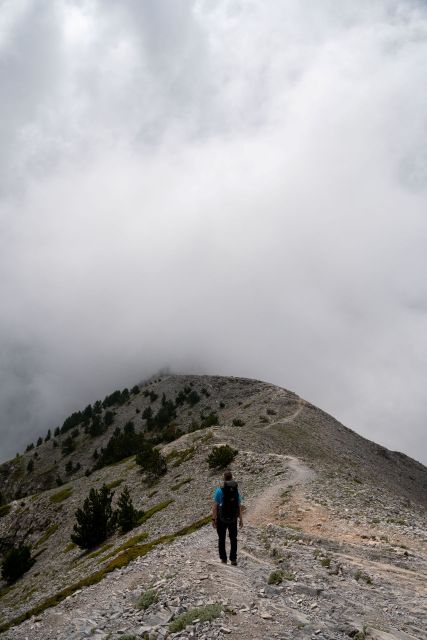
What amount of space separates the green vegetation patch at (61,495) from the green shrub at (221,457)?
1361 inches

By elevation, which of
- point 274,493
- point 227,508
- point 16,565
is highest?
point 227,508

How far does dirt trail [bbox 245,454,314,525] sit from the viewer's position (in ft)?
92.5

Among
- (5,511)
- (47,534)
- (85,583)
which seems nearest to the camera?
(85,583)

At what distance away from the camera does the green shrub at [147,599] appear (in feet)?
49.1

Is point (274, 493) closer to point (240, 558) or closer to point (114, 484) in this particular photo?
point (240, 558)

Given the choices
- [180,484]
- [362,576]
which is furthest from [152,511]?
[362,576]

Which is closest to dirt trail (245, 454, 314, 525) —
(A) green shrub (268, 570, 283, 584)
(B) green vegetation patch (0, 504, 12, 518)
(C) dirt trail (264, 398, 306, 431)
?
(A) green shrub (268, 570, 283, 584)

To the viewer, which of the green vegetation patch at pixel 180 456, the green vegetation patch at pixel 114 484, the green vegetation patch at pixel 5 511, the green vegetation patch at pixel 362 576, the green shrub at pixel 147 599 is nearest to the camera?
the green shrub at pixel 147 599

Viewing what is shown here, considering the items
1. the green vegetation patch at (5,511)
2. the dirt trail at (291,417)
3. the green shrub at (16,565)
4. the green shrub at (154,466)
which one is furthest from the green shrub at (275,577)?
the green vegetation patch at (5,511)

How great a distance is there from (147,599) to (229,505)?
4263mm

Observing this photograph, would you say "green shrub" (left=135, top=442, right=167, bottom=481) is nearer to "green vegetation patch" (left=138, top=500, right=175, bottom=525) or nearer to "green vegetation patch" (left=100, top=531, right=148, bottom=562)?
"green vegetation patch" (left=138, top=500, right=175, bottom=525)

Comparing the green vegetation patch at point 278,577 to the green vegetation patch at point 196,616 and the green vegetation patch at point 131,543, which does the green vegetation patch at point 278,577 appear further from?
the green vegetation patch at point 131,543

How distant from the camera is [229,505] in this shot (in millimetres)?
17422

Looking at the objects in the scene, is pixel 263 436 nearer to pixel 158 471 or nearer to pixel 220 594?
pixel 158 471
